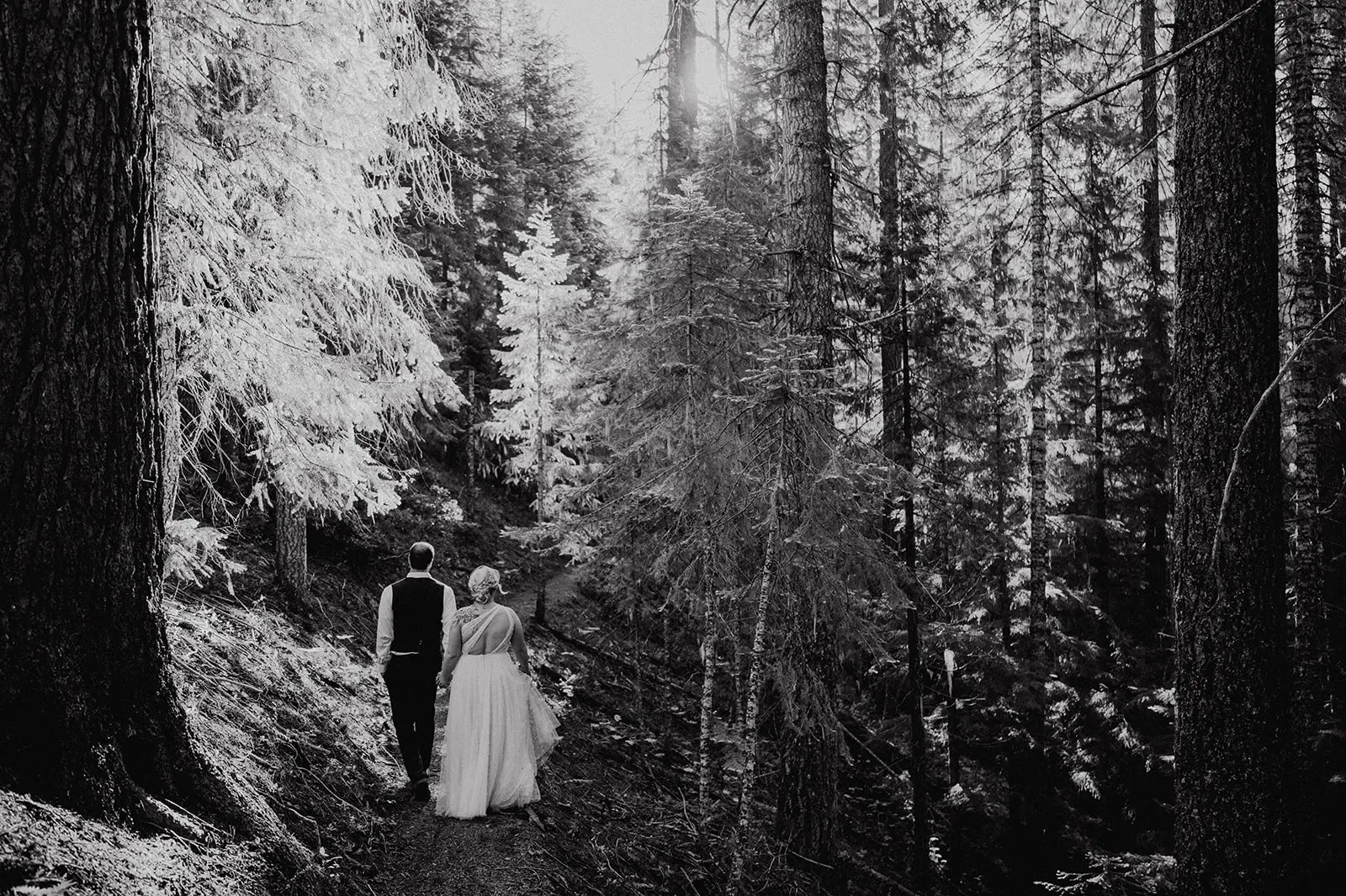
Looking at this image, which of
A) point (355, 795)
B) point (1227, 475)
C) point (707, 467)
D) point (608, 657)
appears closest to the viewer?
point (1227, 475)

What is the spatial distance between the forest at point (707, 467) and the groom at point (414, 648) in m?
0.45

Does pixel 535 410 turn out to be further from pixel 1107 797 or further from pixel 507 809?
pixel 1107 797

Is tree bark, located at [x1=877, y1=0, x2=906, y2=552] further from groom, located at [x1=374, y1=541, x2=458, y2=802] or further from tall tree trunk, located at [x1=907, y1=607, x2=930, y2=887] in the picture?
groom, located at [x1=374, y1=541, x2=458, y2=802]

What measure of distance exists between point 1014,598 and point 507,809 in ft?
38.4

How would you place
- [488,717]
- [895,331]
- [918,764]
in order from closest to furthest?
[488,717] < [918,764] < [895,331]

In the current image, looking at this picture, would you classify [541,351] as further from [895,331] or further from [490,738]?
[490,738]

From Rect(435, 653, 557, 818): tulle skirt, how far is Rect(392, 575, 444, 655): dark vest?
405mm

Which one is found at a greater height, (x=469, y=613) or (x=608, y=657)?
(x=469, y=613)

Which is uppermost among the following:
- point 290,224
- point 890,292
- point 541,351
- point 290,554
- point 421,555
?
point 890,292

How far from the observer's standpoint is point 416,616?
249 inches

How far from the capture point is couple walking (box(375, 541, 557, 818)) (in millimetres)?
5941

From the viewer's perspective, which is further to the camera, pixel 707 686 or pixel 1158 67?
pixel 707 686

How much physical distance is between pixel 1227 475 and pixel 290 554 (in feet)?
32.3

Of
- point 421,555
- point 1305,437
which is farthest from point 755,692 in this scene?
point 1305,437
